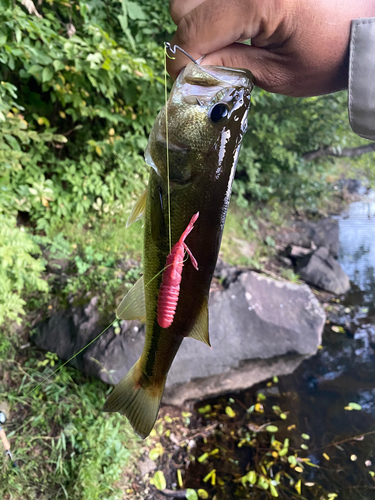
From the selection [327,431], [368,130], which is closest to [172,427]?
[327,431]

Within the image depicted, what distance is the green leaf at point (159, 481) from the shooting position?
2.59 metres

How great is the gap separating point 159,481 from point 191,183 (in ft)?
8.96

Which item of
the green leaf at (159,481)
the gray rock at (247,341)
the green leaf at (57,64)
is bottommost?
the green leaf at (159,481)

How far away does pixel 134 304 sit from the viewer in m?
1.36

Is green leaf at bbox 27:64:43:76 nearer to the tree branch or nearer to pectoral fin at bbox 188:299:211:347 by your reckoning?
pectoral fin at bbox 188:299:211:347

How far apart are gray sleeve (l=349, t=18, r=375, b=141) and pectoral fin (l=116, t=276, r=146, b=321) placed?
3.94 feet

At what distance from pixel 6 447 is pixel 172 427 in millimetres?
1515

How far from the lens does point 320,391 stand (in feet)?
12.0

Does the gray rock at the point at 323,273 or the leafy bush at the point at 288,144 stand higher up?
the leafy bush at the point at 288,144

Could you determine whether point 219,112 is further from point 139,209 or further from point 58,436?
point 58,436

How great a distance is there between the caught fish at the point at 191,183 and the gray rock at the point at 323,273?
465 centimetres

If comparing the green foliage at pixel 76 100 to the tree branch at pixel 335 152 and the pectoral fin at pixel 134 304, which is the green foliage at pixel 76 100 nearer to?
the pectoral fin at pixel 134 304

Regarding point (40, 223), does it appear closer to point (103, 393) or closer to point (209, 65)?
point (103, 393)

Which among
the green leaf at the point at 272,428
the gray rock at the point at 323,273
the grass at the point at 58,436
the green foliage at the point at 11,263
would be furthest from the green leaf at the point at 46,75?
the gray rock at the point at 323,273
